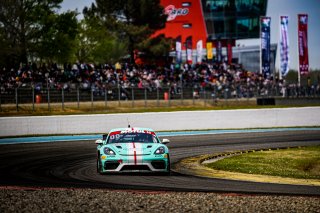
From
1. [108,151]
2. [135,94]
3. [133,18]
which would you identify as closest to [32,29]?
[135,94]

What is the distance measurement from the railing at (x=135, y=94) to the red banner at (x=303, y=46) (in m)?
2.22

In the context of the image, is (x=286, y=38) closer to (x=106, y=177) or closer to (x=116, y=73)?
(x=116, y=73)

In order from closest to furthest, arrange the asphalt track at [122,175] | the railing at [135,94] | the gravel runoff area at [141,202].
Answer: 1. the gravel runoff area at [141,202]
2. the asphalt track at [122,175]
3. the railing at [135,94]

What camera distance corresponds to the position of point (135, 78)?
43.0m

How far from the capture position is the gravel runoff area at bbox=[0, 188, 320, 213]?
31.8 feet

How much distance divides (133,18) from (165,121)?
32660 millimetres

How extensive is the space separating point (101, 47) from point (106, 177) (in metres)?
52.6

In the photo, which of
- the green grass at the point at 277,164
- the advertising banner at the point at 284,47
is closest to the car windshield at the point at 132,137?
the green grass at the point at 277,164

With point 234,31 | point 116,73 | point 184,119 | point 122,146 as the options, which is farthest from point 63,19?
point 122,146

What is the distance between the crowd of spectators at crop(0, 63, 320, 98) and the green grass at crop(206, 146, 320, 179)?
16.7 metres

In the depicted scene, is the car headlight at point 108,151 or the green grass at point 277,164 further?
the green grass at point 277,164

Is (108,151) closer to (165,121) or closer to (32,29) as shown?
(165,121)

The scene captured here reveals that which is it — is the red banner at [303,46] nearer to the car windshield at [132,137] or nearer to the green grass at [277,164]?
the green grass at [277,164]

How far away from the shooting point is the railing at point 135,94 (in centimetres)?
3338
